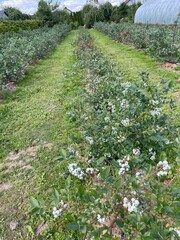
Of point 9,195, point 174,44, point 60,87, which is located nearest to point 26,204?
point 9,195

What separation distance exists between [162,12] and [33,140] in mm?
16804

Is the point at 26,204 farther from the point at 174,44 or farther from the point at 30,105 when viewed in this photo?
the point at 174,44

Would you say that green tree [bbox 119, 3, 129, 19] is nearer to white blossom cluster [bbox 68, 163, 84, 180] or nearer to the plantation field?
the plantation field

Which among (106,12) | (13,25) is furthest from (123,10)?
(13,25)

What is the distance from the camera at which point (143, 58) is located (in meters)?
8.49

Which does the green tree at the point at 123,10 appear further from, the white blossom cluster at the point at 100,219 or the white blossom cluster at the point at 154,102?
the white blossom cluster at the point at 100,219

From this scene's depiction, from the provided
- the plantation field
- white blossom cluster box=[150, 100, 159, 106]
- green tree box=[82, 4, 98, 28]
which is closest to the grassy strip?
the plantation field

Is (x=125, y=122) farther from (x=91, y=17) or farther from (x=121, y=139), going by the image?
(x=91, y=17)

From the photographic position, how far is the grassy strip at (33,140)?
2218mm

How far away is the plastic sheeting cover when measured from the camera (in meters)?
15.6

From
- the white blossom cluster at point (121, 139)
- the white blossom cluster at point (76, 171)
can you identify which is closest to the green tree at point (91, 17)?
the white blossom cluster at point (121, 139)

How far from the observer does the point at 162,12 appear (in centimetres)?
1742

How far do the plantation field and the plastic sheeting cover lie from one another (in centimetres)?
1259

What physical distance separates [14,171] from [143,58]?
6729mm
